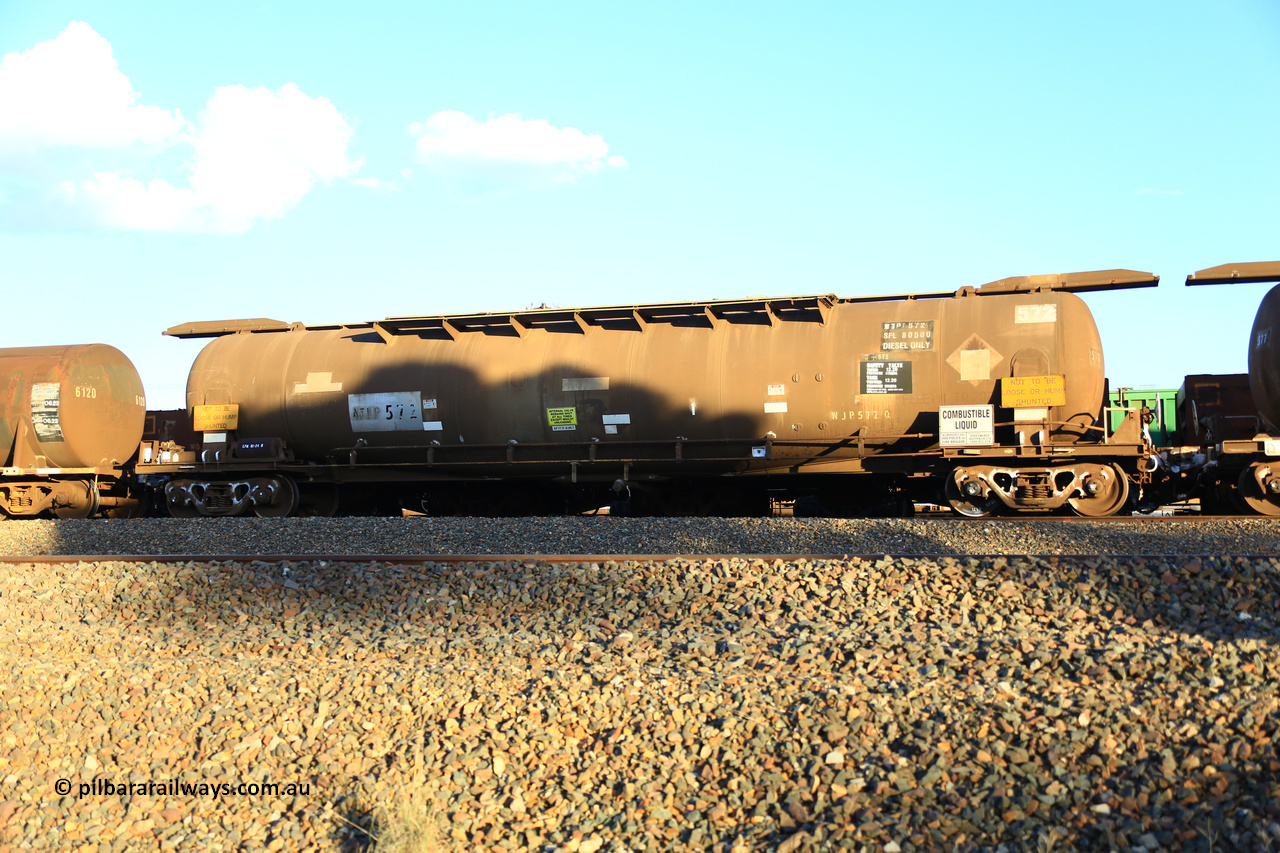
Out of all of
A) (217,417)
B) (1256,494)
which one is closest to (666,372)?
(217,417)

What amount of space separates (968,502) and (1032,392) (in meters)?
1.59

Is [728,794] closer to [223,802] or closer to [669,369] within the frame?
[223,802]

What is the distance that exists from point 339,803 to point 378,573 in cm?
316

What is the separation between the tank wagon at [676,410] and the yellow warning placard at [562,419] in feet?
0.10

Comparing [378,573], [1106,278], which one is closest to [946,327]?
[1106,278]

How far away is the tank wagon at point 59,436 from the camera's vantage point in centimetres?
1427

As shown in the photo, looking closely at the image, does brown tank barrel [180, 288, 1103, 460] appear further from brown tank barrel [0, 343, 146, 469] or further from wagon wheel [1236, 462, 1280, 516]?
brown tank barrel [0, 343, 146, 469]

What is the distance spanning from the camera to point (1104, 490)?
10852 millimetres

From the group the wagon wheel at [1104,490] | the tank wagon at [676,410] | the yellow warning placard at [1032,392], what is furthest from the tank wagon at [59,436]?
the wagon wheel at [1104,490]

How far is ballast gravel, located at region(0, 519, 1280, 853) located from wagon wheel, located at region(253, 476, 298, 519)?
7.36 metres

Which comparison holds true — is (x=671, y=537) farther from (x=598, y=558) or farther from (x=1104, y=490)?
(x=1104, y=490)

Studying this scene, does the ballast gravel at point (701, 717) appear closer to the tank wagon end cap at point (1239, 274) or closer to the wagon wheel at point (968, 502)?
the wagon wheel at point (968, 502)

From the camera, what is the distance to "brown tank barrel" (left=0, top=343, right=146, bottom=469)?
14.3 metres

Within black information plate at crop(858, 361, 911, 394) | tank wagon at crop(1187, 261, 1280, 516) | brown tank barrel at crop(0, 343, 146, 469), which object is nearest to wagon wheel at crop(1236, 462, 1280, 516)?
tank wagon at crop(1187, 261, 1280, 516)
